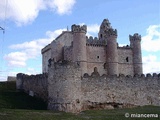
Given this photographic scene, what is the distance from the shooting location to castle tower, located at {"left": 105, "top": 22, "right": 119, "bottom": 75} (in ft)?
153

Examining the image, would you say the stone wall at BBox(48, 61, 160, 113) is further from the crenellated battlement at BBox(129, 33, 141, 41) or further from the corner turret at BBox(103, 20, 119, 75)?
the crenellated battlement at BBox(129, 33, 141, 41)

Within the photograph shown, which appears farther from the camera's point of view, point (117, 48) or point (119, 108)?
point (117, 48)

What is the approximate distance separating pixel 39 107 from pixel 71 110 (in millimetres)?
4102

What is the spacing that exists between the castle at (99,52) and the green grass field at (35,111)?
29.0 feet

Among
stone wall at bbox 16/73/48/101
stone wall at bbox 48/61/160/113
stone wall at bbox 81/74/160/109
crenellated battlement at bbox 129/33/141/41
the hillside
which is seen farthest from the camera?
crenellated battlement at bbox 129/33/141/41

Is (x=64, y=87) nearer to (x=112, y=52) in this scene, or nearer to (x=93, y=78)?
(x=93, y=78)

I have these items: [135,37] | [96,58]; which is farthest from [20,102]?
[135,37]

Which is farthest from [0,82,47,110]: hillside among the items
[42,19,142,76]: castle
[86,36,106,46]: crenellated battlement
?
[86,36,106,46]: crenellated battlement

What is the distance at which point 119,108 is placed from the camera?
34438 millimetres

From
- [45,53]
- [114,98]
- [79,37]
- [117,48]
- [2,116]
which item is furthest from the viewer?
[45,53]

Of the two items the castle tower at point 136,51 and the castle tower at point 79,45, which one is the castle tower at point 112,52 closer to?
the castle tower at point 136,51

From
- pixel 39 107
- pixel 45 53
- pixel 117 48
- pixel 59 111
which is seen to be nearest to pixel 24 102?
pixel 39 107

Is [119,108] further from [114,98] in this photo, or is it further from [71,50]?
[71,50]

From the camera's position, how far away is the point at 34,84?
39.2 m
